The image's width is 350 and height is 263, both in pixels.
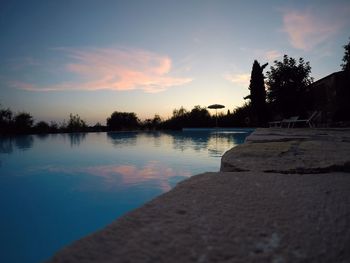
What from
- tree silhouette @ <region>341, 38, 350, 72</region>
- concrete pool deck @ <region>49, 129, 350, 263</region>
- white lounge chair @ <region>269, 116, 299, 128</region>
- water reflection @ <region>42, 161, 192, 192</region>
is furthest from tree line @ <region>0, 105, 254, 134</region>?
concrete pool deck @ <region>49, 129, 350, 263</region>

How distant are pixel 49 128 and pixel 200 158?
18.2 meters

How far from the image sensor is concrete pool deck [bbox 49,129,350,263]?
1.36ft

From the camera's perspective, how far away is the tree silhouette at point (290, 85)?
1155 cm

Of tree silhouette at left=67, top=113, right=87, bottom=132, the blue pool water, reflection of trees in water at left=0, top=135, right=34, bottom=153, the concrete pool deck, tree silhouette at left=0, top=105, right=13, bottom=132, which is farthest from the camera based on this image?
tree silhouette at left=67, top=113, right=87, bottom=132

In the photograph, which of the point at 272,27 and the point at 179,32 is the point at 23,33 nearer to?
the point at 179,32

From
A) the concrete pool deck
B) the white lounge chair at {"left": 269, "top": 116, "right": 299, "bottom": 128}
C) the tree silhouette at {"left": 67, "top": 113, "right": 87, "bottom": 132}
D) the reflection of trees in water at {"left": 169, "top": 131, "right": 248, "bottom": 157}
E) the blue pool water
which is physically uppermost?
the tree silhouette at {"left": 67, "top": 113, "right": 87, "bottom": 132}

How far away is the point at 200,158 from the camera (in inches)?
225

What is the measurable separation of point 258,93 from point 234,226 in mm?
16586

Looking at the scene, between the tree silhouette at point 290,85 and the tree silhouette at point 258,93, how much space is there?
335 cm

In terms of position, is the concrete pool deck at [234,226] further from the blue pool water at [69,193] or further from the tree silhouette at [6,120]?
the tree silhouette at [6,120]

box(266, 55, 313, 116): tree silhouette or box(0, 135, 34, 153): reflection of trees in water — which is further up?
box(266, 55, 313, 116): tree silhouette

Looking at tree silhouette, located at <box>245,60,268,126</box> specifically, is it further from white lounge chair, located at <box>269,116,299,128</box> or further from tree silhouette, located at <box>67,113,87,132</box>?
tree silhouette, located at <box>67,113,87,132</box>

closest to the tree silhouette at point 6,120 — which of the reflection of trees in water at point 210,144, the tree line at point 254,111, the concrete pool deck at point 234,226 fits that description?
the tree line at point 254,111

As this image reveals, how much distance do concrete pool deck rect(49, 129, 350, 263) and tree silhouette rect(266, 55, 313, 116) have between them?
12236mm
